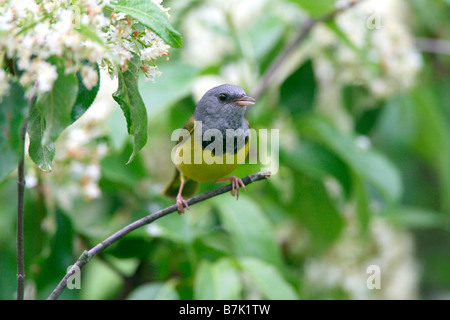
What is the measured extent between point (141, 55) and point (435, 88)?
2.91 m

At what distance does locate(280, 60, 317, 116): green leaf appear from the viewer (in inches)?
89.0

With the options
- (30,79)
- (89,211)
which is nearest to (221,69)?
(89,211)

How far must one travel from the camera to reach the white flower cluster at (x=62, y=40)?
0.60 metres

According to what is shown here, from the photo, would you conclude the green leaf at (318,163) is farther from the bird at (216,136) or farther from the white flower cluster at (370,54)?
the bird at (216,136)

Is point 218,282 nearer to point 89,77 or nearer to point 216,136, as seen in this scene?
point 216,136

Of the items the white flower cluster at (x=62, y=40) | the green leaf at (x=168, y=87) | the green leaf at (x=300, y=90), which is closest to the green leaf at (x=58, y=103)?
the white flower cluster at (x=62, y=40)

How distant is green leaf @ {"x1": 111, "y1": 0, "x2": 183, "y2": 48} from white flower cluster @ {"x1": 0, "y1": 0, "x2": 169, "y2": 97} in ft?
0.06

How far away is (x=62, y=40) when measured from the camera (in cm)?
60

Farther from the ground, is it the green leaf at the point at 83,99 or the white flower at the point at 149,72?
the white flower at the point at 149,72

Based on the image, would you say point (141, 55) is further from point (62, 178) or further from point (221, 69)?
point (221, 69)

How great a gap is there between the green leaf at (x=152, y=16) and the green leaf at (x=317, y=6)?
4.54 feet

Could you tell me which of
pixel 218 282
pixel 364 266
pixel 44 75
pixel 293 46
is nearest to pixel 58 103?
pixel 44 75

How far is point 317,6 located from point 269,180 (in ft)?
2.40

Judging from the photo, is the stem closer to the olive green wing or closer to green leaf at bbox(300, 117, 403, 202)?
the olive green wing
